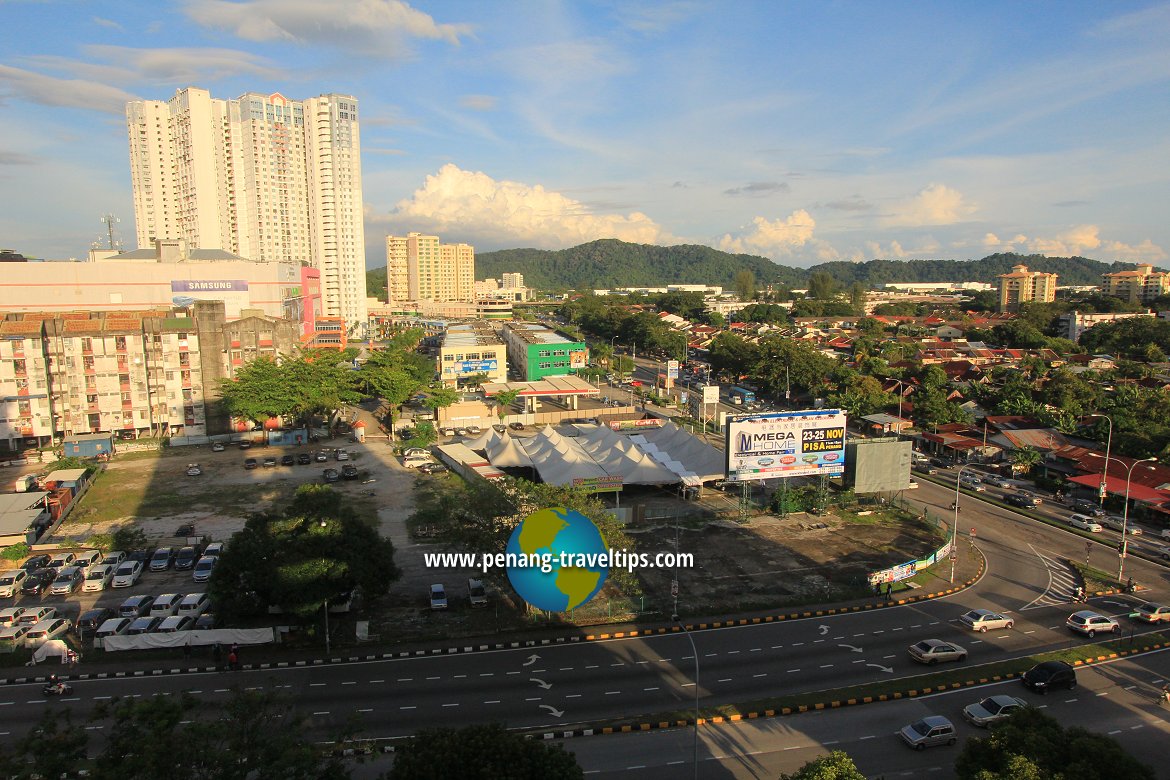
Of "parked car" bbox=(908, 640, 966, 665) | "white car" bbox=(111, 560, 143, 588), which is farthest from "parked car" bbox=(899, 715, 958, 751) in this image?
"white car" bbox=(111, 560, 143, 588)

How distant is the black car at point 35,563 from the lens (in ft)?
101

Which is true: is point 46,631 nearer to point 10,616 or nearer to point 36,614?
point 36,614

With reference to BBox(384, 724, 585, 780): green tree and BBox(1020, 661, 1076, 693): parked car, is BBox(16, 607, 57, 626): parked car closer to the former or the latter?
BBox(384, 724, 585, 780): green tree

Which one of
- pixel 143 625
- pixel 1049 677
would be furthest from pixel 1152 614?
pixel 143 625

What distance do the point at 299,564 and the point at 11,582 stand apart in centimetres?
1545

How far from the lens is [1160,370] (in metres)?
74.5

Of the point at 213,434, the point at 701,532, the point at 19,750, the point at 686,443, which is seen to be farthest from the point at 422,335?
the point at 19,750

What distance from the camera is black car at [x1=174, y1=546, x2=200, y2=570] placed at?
31.4m

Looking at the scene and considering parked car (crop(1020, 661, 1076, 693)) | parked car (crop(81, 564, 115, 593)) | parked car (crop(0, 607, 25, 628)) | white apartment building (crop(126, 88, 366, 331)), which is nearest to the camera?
parked car (crop(1020, 661, 1076, 693))

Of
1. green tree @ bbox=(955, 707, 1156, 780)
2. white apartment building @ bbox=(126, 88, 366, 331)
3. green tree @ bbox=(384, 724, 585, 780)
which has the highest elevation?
white apartment building @ bbox=(126, 88, 366, 331)

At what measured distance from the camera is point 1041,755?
1322 cm

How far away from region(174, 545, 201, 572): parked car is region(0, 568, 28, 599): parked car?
18.6ft

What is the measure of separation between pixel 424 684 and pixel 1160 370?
8640 cm

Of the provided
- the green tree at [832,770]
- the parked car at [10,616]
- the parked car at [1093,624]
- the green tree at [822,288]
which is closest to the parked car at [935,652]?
the parked car at [1093,624]
